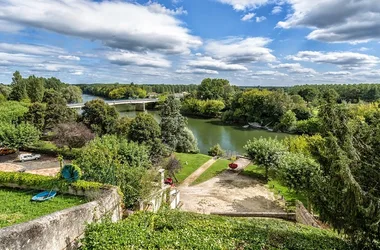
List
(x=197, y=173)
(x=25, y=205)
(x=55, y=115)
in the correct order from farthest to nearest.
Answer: (x=55, y=115) < (x=197, y=173) < (x=25, y=205)

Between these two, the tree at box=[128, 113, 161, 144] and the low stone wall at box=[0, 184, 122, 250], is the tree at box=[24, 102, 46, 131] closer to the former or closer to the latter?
the tree at box=[128, 113, 161, 144]

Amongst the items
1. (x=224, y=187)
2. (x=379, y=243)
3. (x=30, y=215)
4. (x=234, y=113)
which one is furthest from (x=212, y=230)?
(x=234, y=113)

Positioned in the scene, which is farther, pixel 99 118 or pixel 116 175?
pixel 99 118

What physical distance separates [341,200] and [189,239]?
382 cm

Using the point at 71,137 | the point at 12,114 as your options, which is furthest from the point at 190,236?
the point at 12,114

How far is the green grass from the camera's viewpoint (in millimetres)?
21156

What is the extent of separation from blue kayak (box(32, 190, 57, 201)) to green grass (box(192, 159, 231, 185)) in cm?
1189

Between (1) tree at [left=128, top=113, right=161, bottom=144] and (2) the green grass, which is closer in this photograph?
(2) the green grass

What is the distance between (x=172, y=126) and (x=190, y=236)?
20.8 meters

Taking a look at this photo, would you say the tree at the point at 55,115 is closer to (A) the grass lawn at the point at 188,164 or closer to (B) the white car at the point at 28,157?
(B) the white car at the point at 28,157

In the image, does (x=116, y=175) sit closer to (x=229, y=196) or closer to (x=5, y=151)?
(x=229, y=196)

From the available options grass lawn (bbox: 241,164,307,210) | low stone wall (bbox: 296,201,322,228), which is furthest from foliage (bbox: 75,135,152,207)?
grass lawn (bbox: 241,164,307,210)

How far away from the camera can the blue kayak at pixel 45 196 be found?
376 inches

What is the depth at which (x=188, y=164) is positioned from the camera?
961 inches
